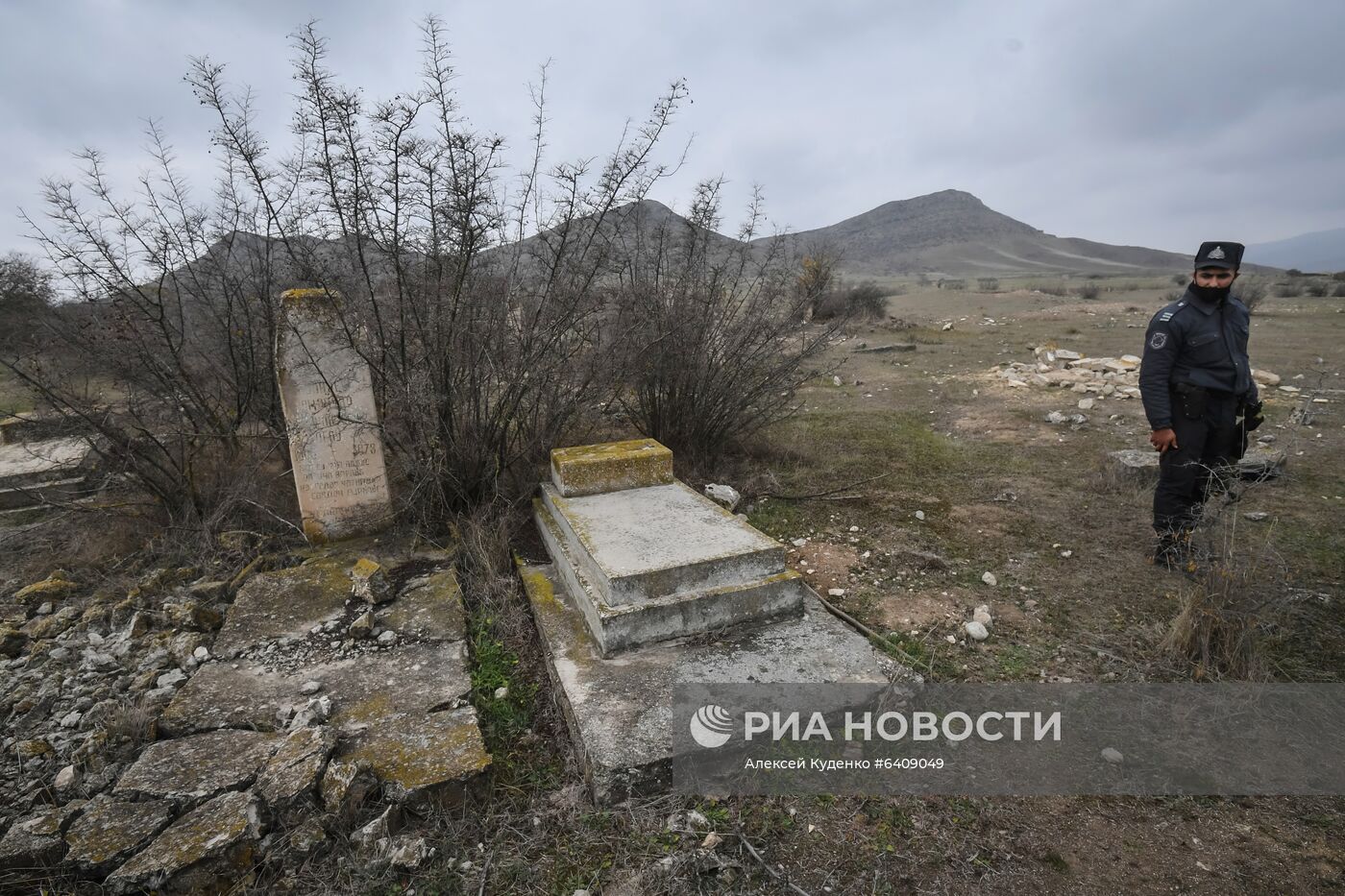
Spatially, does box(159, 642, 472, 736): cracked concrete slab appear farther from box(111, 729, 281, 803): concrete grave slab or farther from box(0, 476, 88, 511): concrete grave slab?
box(0, 476, 88, 511): concrete grave slab

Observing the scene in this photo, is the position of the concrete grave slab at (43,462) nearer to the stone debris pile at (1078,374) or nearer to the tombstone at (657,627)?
the tombstone at (657,627)

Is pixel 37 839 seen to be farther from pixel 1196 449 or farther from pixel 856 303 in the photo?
pixel 856 303

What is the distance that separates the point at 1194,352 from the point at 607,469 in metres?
3.49

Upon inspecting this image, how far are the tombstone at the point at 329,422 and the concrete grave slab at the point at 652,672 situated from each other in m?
1.77

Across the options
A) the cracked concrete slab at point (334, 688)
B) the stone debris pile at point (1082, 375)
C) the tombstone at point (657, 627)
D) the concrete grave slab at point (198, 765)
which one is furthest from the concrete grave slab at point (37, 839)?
the stone debris pile at point (1082, 375)

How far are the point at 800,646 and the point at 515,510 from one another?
237 centimetres

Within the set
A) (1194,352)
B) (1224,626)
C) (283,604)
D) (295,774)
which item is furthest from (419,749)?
(1194,352)

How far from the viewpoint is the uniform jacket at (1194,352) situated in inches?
140

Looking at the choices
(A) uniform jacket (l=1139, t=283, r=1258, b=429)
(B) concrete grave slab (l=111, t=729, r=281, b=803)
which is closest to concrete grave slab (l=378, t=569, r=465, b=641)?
(B) concrete grave slab (l=111, t=729, r=281, b=803)

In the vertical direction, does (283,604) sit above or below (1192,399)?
below

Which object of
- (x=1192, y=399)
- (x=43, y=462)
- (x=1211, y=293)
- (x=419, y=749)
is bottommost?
(x=419, y=749)

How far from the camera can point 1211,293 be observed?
11.7 ft

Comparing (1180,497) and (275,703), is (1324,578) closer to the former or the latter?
(1180,497)

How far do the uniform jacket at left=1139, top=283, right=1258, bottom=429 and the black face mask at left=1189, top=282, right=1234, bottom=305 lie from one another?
22mm
